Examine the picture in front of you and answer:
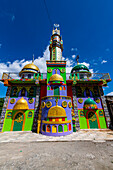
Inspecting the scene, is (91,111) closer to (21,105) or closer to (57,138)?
(57,138)

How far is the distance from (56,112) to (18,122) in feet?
22.8

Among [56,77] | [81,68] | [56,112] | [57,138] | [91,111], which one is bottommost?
[57,138]

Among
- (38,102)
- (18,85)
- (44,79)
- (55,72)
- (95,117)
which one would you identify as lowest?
(95,117)

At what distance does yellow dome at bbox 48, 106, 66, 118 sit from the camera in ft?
29.6

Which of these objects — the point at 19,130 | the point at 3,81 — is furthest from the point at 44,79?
the point at 19,130

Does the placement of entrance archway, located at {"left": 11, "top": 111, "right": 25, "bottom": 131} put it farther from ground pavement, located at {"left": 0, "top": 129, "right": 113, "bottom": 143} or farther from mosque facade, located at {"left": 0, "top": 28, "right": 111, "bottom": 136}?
ground pavement, located at {"left": 0, "top": 129, "right": 113, "bottom": 143}

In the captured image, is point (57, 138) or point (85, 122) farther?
point (85, 122)

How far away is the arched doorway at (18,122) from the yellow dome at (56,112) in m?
5.56

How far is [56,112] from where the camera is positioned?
9.09 metres

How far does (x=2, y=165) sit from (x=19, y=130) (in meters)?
8.20

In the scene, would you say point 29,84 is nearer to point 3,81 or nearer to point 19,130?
point 3,81

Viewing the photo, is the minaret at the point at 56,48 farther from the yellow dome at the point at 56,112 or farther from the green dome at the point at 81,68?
the yellow dome at the point at 56,112

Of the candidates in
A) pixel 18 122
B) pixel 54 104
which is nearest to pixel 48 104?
pixel 54 104

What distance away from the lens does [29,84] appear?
13422 millimetres
